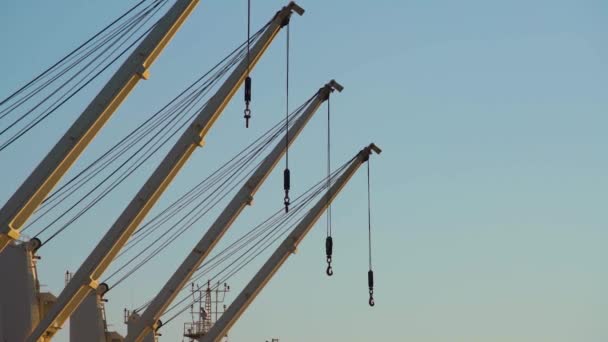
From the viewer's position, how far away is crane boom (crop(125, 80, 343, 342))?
7962 centimetres

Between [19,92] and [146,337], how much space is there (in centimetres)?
2227

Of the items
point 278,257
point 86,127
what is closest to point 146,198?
point 86,127

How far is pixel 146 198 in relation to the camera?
69.6m

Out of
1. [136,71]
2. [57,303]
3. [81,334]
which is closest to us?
[136,71]

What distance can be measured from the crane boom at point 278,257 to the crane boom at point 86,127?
76.3ft

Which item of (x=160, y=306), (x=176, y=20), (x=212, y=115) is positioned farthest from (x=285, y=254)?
(x=176, y=20)

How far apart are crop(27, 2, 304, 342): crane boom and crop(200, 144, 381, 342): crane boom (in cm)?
1368

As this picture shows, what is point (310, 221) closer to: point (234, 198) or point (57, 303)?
point (234, 198)

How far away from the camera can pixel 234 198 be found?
81.4 metres

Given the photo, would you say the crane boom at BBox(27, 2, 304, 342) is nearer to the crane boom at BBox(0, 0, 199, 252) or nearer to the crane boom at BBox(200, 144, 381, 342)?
the crane boom at BBox(0, 0, 199, 252)

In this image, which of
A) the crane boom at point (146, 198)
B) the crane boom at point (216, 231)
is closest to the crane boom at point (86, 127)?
the crane boom at point (146, 198)

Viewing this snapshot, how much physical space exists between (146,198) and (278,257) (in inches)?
639

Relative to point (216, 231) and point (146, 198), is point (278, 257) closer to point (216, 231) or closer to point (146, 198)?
point (216, 231)

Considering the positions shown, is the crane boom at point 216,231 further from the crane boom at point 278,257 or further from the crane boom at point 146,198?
the crane boom at point 146,198
